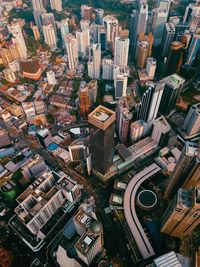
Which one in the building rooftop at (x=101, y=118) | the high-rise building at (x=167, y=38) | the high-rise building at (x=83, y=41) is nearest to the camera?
the building rooftop at (x=101, y=118)

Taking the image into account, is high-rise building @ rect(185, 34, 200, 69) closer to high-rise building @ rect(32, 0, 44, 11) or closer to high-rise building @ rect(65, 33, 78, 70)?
high-rise building @ rect(65, 33, 78, 70)

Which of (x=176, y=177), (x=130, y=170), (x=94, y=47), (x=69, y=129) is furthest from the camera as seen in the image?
(x=94, y=47)

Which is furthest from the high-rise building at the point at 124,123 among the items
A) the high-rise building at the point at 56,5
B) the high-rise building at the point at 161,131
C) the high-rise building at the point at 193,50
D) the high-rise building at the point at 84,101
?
the high-rise building at the point at 56,5

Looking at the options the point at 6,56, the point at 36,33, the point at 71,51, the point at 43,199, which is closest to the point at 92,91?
the point at 71,51

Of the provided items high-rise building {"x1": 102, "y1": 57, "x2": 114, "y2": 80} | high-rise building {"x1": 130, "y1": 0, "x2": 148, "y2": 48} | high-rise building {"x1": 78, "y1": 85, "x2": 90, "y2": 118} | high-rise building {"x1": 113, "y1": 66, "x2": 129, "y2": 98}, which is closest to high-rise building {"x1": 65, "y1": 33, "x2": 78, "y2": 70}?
high-rise building {"x1": 102, "y1": 57, "x2": 114, "y2": 80}

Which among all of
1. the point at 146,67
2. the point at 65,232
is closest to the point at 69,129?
the point at 65,232

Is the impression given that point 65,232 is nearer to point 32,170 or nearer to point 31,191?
point 31,191

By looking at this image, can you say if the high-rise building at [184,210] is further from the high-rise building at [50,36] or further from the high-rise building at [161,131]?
the high-rise building at [50,36]
